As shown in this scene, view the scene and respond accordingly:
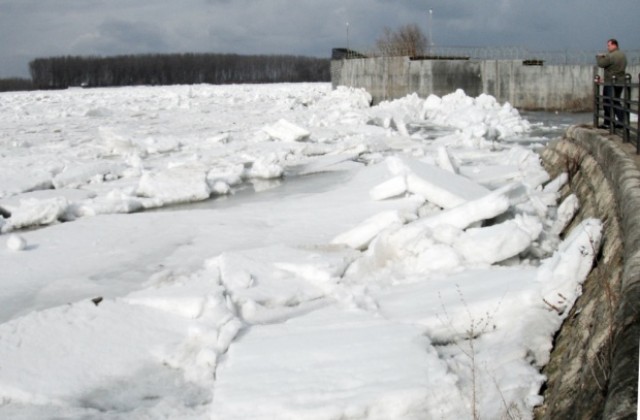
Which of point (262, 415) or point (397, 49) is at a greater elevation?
point (397, 49)

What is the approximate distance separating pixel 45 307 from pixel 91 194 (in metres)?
5.20

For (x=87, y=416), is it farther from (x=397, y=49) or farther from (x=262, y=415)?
(x=397, y=49)

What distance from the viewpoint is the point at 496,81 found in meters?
28.5

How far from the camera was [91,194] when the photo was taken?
1045 cm

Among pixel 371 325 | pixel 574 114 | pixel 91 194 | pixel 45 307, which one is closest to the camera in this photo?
pixel 371 325

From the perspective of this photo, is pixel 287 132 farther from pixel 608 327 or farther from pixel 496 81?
pixel 496 81

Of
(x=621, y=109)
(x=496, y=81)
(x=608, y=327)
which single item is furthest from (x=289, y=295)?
(x=496, y=81)

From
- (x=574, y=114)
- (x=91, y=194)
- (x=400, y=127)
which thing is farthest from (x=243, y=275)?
(x=574, y=114)

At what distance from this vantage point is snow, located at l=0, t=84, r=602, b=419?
385cm

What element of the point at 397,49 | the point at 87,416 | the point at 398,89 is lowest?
the point at 87,416

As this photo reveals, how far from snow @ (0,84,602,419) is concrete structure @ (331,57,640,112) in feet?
61.3

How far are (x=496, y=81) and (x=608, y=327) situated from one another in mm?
26603

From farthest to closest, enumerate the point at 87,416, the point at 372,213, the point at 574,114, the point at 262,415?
the point at 574,114
the point at 372,213
the point at 87,416
the point at 262,415

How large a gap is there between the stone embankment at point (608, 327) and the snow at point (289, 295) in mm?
136
